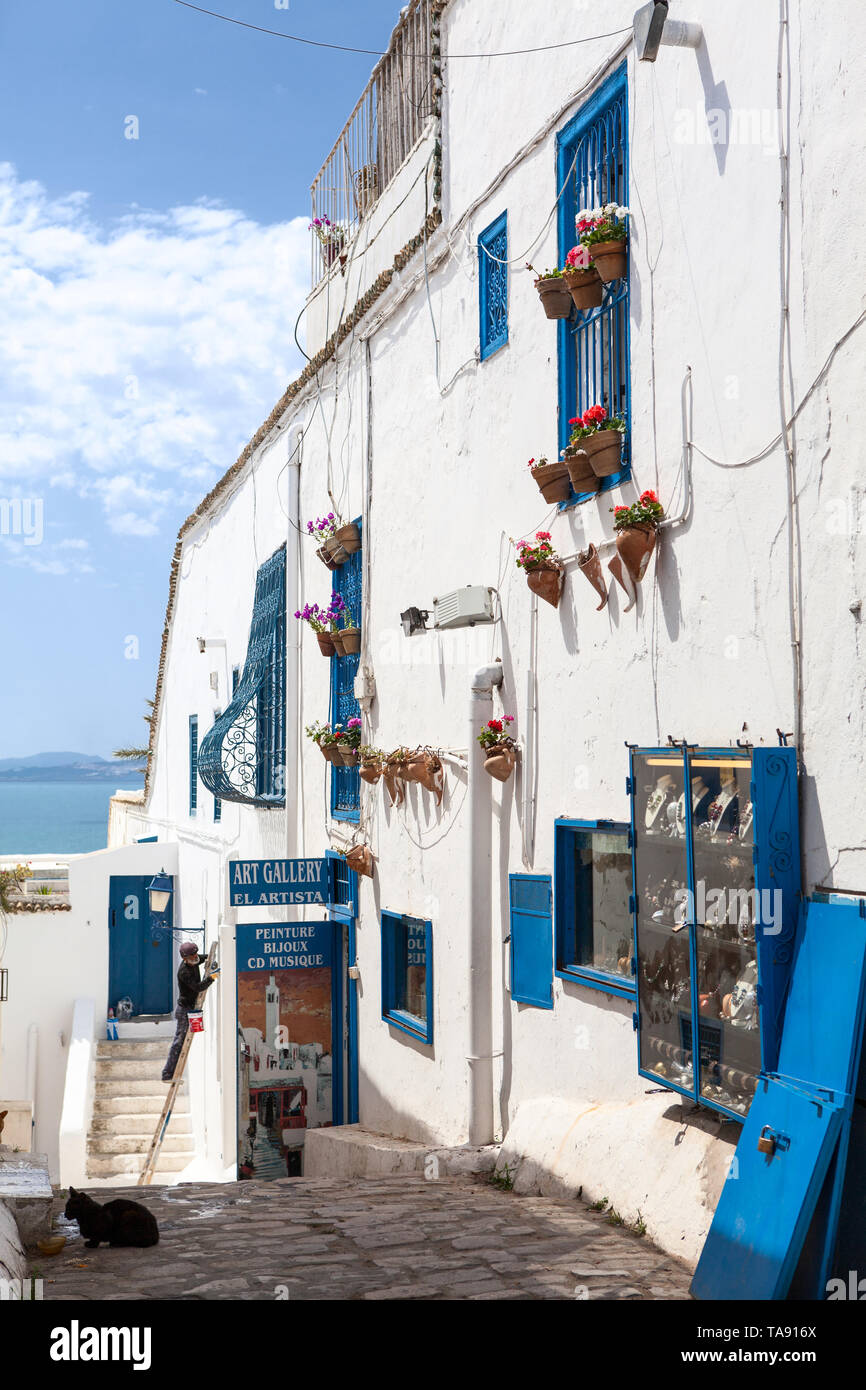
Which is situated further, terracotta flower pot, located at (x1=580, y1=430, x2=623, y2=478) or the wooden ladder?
the wooden ladder

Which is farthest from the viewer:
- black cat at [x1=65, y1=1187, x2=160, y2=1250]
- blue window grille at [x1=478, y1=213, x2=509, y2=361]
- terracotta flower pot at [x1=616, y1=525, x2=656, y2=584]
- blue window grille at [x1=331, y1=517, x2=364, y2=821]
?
blue window grille at [x1=331, y1=517, x2=364, y2=821]

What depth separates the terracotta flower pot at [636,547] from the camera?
21.2ft

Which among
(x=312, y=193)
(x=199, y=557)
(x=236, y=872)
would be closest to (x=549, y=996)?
(x=236, y=872)

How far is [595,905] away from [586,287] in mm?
3458

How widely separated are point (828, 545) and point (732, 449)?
0.93 meters

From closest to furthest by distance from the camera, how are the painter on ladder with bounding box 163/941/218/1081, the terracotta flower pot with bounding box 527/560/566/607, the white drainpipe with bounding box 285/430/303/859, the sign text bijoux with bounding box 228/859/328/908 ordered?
the terracotta flower pot with bounding box 527/560/566/607, the sign text bijoux with bounding box 228/859/328/908, the white drainpipe with bounding box 285/430/303/859, the painter on ladder with bounding box 163/941/218/1081

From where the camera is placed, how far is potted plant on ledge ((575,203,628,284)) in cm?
693

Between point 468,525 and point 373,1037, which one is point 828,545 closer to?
point 468,525

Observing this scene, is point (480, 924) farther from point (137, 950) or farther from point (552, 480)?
point (137, 950)

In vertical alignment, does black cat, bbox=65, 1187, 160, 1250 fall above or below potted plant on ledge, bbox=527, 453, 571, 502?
below

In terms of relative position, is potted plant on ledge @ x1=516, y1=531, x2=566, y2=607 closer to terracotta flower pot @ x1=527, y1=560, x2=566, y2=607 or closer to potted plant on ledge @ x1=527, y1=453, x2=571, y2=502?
terracotta flower pot @ x1=527, y1=560, x2=566, y2=607

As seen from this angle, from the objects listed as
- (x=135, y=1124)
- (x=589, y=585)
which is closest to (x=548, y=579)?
(x=589, y=585)

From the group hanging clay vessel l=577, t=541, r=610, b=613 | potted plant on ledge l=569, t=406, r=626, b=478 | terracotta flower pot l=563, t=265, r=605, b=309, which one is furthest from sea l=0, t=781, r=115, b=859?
potted plant on ledge l=569, t=406, r=626, b=478

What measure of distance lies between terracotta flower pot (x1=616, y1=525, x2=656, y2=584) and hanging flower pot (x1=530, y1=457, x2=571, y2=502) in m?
1.02
